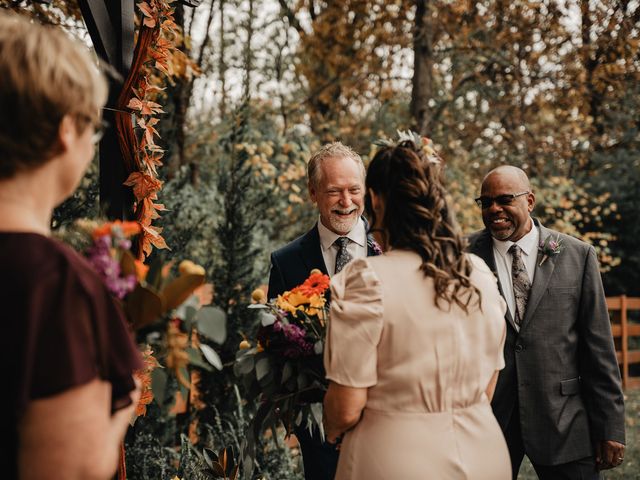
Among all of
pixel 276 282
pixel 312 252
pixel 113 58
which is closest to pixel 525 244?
pixel 312 252

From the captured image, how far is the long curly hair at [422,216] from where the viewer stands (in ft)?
6.44

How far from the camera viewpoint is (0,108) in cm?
126

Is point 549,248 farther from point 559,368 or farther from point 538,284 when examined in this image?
point 559,368

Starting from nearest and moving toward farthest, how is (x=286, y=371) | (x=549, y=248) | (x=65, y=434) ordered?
(x=65, y=434) < (x=286, y=371) < (x=549, y=248)

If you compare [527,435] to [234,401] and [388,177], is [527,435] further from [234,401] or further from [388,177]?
[234,401]

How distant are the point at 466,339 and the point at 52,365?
1202mm

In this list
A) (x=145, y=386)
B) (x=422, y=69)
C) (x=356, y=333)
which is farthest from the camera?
(x=422, y=69)

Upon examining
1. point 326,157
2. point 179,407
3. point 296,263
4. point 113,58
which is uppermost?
point 113,58

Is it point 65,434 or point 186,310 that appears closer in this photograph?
point 65,434

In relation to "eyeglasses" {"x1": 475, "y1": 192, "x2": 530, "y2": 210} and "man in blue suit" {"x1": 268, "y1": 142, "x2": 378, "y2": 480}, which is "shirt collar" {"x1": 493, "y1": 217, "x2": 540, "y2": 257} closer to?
"eyeglasses" {"x1": 475, "y1": 192, "x2": 530, "y2": 210}

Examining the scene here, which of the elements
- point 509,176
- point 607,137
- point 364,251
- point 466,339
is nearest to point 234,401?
point 364,251

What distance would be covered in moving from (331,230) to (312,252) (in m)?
0.15

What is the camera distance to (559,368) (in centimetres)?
315

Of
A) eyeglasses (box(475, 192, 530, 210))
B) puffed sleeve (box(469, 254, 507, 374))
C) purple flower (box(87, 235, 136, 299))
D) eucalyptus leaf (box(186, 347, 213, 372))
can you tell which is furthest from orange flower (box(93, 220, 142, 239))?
eyeglasses (box(475, 192, 530, 210))
